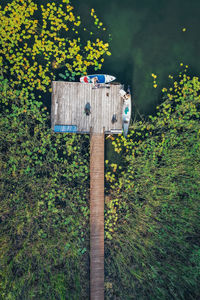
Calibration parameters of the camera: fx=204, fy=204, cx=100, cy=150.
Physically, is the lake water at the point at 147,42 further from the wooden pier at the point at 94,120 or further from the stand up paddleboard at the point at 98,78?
the wooden pier at the point at 94,120

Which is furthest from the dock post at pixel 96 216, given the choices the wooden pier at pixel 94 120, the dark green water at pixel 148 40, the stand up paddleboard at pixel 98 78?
the dark green water at pixel 148 40

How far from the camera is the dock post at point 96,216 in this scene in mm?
5543

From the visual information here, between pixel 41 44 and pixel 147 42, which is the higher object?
pixel 147 42

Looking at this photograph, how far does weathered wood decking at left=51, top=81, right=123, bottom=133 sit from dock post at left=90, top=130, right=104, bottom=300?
0.32 meters

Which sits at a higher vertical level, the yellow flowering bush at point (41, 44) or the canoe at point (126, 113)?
the yellow flowering bush at point (41, 44)

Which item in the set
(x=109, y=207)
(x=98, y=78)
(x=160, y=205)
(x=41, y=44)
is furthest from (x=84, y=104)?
(x=160, y=205)

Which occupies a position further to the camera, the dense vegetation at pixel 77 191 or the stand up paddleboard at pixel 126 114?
the stand up paddleboard at pixel 126 114

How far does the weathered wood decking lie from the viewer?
5.51 m

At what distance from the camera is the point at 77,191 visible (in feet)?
19.3

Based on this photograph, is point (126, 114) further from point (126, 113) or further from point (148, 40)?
point (148, 40)

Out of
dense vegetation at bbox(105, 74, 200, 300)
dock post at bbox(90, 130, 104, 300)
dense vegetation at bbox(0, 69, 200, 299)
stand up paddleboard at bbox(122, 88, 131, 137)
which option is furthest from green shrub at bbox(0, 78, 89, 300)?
stand up paddleboard at bbox(122, 88, 131, 137)

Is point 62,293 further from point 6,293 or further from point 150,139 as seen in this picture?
point 150,139

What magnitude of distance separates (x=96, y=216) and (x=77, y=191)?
884 millimetres

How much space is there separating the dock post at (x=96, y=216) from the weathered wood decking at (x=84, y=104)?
0.32 meters
